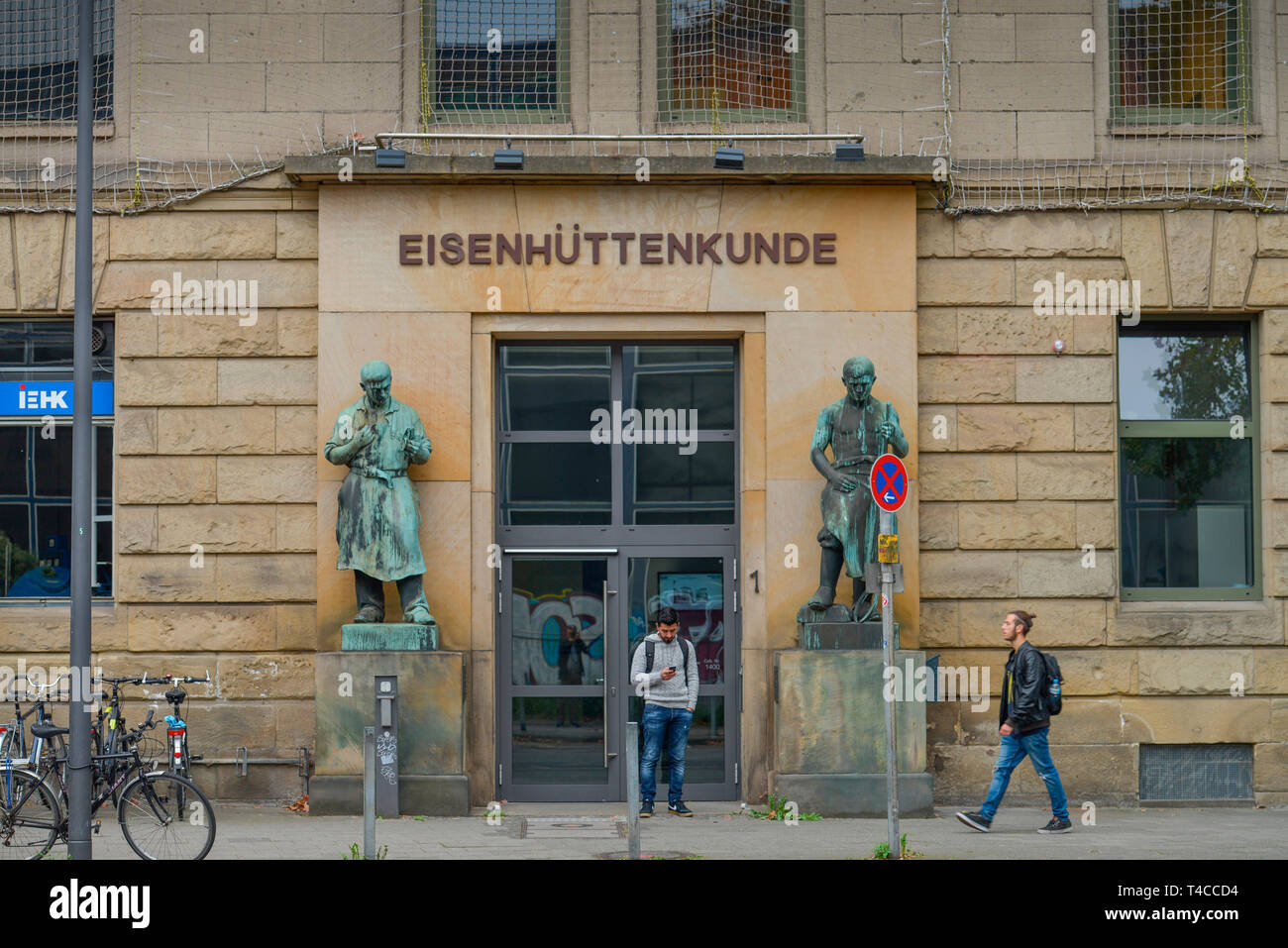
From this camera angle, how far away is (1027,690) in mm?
12719

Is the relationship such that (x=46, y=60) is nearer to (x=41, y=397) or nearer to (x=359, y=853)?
(x=41, y=397)

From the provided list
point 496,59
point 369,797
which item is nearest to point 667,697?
point 369,797

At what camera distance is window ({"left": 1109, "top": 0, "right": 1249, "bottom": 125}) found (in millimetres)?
15242

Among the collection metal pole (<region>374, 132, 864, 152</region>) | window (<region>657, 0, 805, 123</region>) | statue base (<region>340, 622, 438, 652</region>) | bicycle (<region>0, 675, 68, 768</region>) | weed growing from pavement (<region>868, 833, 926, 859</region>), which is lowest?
weed growing from pavement (<region>868, 833, 926, 859</region>)

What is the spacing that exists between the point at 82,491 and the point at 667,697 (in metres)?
5.53

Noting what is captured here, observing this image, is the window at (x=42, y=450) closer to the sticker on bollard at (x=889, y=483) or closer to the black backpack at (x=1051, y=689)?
the sticker on bollard at (x=889, y=483)

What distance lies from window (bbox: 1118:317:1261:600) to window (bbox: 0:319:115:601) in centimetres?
981

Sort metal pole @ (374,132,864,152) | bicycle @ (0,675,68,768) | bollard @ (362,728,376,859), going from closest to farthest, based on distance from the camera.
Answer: bollard @ (362,728,376,859) → bicycle @ (0,675,68,768) → metal pole @ (374,132,864,152)

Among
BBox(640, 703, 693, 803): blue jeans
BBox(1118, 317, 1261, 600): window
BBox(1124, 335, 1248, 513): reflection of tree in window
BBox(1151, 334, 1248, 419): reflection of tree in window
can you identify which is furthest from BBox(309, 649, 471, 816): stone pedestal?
BBox(1151, 334, 1248, 419): reflection of tree in window

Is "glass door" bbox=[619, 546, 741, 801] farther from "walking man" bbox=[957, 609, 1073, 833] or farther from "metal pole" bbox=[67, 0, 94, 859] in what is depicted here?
"metal pole" bbox=[67, 0, 94, 859]

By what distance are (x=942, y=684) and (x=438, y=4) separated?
26.7ft

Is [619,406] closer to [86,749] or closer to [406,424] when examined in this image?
[406,424]

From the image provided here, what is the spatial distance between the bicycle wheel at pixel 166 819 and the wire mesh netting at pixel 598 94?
20.4 feet

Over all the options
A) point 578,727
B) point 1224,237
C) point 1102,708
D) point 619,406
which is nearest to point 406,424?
point 619,406
